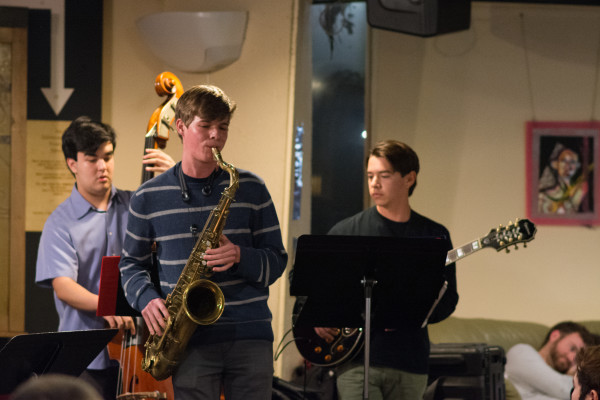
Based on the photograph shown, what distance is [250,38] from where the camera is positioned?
4430mm

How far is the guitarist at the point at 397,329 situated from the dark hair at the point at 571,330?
79.3 inches

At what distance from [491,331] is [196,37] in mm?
2791

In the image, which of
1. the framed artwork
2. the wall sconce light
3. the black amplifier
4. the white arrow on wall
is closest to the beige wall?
the framed artwork

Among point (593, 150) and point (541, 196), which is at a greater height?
point (593, 150)

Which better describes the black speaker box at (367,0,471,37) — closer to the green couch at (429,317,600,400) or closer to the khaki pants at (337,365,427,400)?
the green couch at (429,317,600,400)

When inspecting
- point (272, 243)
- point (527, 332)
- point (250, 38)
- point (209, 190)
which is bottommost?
point (527, 332)

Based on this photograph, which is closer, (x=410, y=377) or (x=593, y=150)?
(x=410, y=377)

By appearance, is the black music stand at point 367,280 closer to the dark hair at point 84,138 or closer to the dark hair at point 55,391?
the dark hair at point 84,138

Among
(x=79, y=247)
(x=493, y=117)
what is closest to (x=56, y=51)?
(x=79, y=247)

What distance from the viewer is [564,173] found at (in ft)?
18.1

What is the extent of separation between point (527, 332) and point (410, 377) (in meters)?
2.34

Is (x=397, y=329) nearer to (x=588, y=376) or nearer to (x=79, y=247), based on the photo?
(x=588, y=376)

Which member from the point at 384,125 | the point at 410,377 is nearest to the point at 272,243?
the point at 410,377

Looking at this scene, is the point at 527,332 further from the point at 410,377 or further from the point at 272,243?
the point at 272,243
